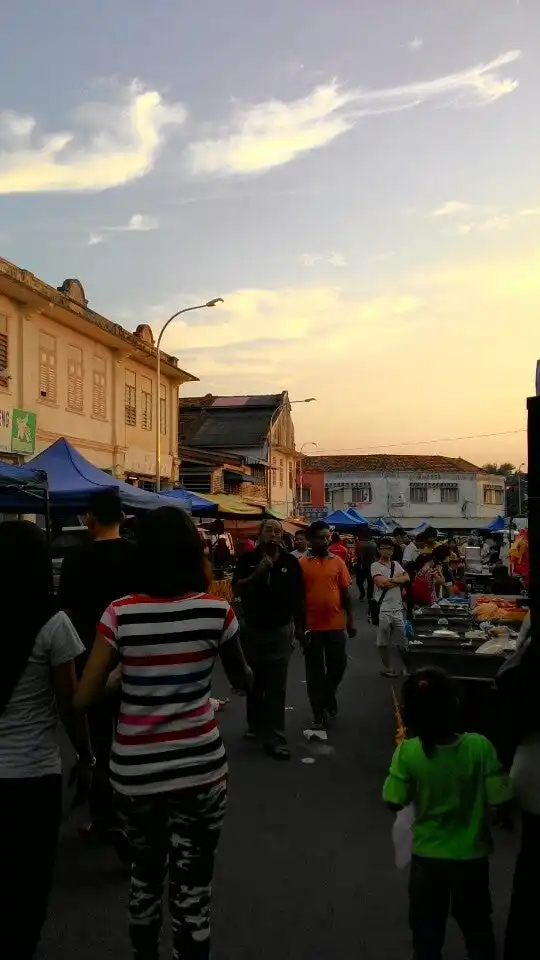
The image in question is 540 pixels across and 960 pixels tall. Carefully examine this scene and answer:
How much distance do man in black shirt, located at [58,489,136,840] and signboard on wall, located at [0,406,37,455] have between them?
1581cm

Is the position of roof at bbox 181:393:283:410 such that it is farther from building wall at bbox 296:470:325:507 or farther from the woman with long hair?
the woman with long hair

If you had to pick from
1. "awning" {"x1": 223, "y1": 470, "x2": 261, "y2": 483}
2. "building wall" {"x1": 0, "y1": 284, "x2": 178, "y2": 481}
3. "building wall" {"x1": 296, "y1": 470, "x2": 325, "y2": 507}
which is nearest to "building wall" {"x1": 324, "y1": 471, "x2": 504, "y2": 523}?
"building wall" {"x1": 296, "y1": 470, "x2": 325, "y2": 507}

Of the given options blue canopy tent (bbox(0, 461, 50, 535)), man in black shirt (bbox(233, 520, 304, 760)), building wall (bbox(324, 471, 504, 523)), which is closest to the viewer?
man in black shirt (bbox(233, 520, 304, 760))

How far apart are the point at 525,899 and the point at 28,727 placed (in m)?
1.80

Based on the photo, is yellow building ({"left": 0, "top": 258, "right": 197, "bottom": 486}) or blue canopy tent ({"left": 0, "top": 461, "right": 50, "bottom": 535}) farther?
yellow building ({"left": 0, "top": 258, "right": 197, "bottom": 486})

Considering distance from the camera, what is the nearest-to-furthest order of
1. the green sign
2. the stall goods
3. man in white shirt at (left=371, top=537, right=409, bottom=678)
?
1. the stall goods
2. man in white shirt at (left=371, top=537, right=409, bottom=678)
3. the green sign

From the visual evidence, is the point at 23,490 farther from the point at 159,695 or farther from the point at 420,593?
the point at 159,695

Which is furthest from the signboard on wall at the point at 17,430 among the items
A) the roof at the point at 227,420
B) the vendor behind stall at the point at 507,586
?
the roof at the point at 227,420

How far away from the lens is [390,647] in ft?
35.1

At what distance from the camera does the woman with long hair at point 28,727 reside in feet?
9.77

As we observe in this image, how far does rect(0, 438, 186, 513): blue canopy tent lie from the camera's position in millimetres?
11039

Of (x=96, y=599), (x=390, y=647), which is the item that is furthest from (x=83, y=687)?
(x=390, y=647)

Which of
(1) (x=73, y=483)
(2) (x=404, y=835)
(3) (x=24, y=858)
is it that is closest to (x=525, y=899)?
(2) (x=404, y=835)

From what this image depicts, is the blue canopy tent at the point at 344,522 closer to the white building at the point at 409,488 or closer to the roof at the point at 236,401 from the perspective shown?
the roof at the point at 236,401
